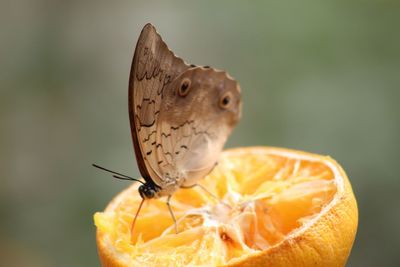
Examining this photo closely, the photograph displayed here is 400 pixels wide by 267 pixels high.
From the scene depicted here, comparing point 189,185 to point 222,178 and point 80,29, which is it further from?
point 80,29

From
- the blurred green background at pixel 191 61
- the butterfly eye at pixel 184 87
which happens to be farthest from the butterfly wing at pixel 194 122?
the blurred green background at pixel 191 61

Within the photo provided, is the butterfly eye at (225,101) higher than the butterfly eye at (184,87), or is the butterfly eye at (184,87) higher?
the butterfly eye at (184,87)

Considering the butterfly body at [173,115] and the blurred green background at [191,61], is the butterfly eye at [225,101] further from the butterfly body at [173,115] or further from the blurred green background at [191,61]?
the blurred green background at [191,61]

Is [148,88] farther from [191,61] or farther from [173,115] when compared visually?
[191,61]

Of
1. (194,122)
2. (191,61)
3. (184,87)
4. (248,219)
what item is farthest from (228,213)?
(191,61)

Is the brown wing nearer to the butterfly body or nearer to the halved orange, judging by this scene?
the butterfly body

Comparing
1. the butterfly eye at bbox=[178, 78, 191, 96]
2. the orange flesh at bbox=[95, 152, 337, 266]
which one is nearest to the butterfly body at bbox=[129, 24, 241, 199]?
the butterfly eye at bbox=[178, 78, 191, 96]
